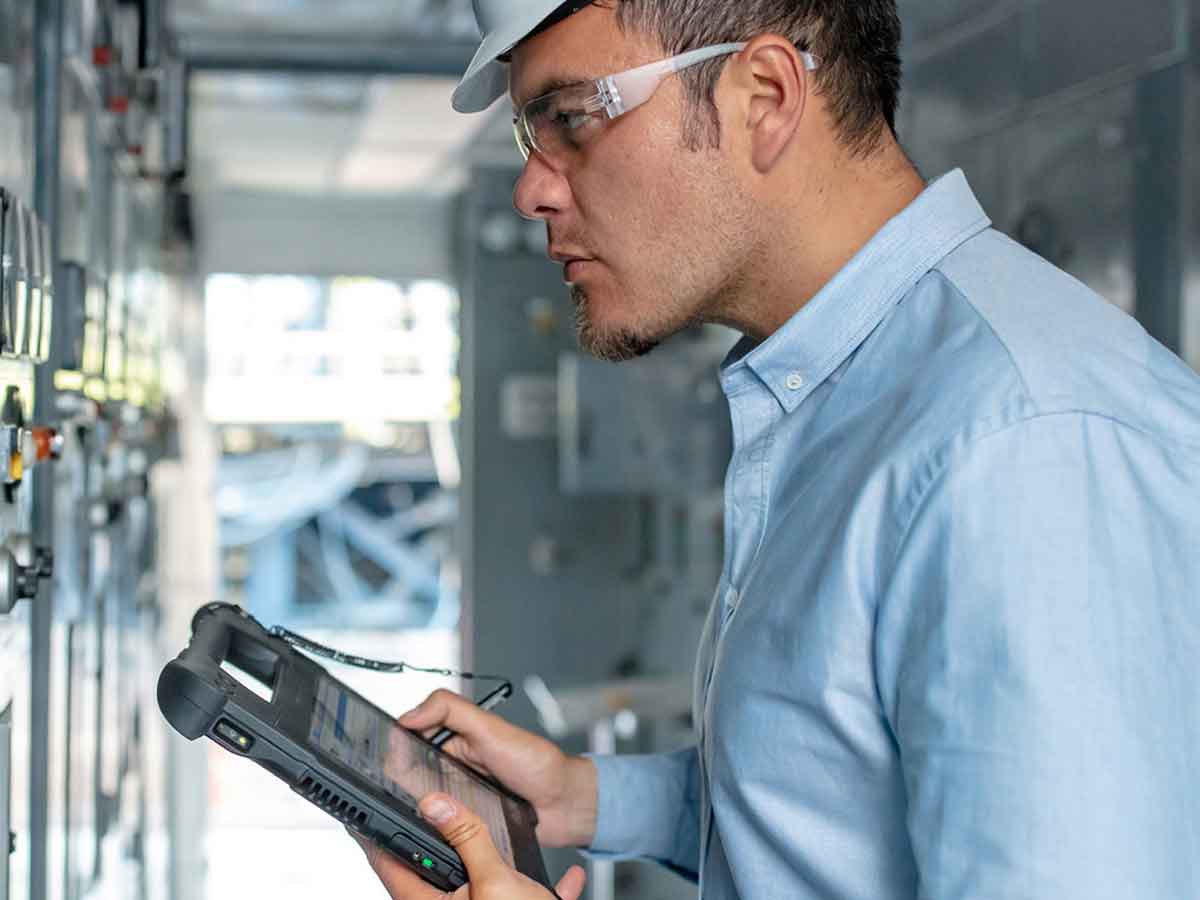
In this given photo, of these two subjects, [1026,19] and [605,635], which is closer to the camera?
[1026,19]

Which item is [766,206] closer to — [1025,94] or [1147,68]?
[1147,68]

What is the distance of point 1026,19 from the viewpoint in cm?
241

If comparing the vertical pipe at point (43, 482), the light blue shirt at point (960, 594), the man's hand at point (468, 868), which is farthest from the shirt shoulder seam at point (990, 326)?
the vertical pipe at point (43, 482)

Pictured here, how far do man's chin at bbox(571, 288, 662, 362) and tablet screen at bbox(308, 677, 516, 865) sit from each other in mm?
382

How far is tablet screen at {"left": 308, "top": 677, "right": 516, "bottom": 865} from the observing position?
1.17 metres

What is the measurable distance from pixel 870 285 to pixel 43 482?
104 cm

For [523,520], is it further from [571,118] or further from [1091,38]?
[571,118]

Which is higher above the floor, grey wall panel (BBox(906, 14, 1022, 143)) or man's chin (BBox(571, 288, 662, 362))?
grey wall panel (BBox(906, 14, 1022, 143))

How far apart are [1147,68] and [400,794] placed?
5.14 feet

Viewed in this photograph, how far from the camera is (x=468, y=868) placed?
109 cm

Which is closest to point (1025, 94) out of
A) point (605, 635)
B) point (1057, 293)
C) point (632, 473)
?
point (1057, 293)

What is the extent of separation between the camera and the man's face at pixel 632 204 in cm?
113

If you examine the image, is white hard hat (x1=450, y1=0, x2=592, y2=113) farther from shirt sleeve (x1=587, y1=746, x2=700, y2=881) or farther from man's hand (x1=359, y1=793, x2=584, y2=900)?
shirt sleeve (x1=587, y1=746, x2=700, y2=881)

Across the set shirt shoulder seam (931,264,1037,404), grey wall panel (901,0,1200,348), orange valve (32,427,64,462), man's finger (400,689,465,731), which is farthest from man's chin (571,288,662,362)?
grey wall panel (901,0,1200,348)
